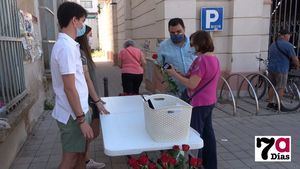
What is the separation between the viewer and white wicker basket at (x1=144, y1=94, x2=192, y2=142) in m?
2.03

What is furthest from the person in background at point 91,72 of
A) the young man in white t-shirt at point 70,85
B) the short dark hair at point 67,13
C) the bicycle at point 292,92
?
the bicycle at point 292,92

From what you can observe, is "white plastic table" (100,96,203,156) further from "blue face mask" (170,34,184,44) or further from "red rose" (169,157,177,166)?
"blue face mask" (170,34,184,44)

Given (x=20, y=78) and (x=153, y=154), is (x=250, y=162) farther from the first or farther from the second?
(x=20, y=78)

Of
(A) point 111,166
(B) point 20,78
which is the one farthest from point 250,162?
(B) point 20,78

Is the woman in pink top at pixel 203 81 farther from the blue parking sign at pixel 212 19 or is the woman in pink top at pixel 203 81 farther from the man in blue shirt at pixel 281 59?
the blue parking sign at pixel 212 19

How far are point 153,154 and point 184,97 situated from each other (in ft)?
2.29

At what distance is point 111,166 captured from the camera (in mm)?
3738

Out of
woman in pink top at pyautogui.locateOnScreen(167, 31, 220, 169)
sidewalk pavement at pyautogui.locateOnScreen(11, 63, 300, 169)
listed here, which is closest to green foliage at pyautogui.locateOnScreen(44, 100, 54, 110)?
sidewalk pavement at pyautogui.locateOnScreen(11, 63, 300, 169)

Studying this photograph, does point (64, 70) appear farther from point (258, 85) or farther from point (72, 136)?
point (258, 85)

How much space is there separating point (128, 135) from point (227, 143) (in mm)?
2508

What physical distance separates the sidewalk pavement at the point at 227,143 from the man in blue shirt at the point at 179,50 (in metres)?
1.32

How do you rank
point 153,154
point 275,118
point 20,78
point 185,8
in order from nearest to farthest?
1. point 153,154
2. point 20,78
3. point 275,118
4. point 185,8

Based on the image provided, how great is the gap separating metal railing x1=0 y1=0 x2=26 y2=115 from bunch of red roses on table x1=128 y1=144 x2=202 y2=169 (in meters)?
2.13

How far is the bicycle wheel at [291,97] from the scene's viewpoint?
644 cm
